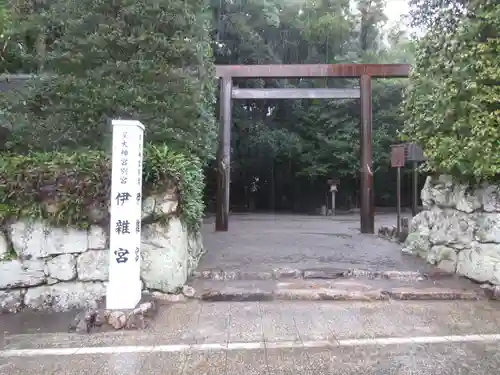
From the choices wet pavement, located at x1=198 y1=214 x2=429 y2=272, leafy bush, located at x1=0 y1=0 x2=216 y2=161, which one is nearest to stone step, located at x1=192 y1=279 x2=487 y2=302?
wet pavement, located at x1=198 y1=214 x2=429 y2=272

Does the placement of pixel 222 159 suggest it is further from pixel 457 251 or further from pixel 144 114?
pixel 457 251

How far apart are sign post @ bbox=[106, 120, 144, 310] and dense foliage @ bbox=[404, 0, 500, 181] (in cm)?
403

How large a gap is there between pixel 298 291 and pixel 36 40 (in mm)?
5140

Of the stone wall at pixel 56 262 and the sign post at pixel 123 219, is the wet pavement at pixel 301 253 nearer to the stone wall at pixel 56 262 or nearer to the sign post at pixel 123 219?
the stone wall at pixel 56 262

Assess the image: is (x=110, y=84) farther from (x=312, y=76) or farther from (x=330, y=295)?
(x=312, y=76)

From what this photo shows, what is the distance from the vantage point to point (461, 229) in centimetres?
562

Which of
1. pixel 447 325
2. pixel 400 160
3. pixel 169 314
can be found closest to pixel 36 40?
pixel 169 314

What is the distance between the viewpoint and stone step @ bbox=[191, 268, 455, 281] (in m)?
5.54

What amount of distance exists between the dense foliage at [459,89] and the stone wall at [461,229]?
0.97 feet

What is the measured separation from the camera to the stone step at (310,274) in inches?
218

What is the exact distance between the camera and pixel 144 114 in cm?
535

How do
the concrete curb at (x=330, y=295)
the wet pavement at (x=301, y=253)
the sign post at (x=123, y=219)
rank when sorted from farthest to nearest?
the wet pavement at (x=301, y=253) < the concrete curb at (x=330, y=295) < the sign post at (x=123, y=219)

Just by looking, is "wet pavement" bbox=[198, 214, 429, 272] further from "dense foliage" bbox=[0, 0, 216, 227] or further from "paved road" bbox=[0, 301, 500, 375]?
"paved road" bbox=[0, 301, 500, 375]

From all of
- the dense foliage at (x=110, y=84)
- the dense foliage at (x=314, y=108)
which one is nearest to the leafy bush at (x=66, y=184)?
the dense foliage at (x=110, y=84)
